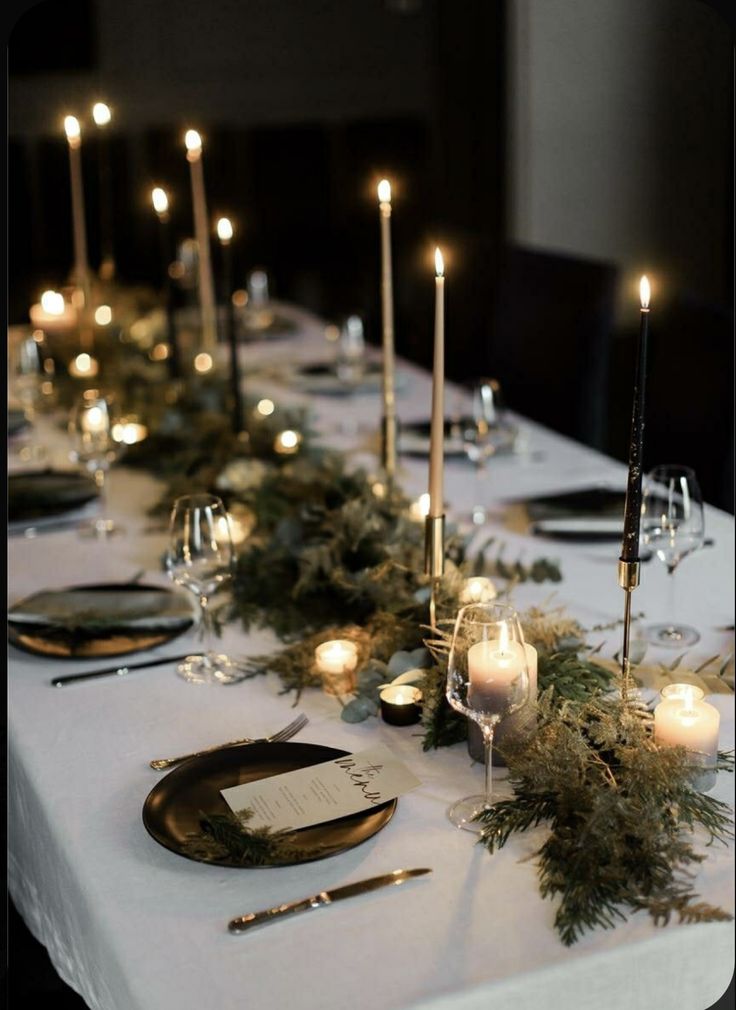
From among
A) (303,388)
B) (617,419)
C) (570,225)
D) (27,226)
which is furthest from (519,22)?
(303,388)

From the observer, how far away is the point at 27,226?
20.9ft

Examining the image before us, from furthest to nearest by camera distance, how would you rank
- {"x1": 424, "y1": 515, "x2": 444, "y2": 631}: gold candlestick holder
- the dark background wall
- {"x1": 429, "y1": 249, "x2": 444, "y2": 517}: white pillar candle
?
the dark background wall
{"x1": 424, "y1": 515, "x2": 444, "y2": 631}: gold candlestick holder
{"x1": 429, "y1": 249, "x2": 444, "y2": 517}: white pillar candle

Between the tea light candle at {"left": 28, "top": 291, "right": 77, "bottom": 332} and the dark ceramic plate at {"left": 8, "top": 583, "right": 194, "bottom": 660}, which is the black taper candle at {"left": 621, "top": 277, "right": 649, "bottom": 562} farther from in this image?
the tea light candle at {"left": 28, "top": 291, "right": 77, "bottom": 332}

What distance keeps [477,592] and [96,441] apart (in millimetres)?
847

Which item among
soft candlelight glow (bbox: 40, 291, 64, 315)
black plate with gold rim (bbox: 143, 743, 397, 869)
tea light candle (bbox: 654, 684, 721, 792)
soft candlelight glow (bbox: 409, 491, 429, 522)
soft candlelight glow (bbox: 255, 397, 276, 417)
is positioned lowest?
black plate with gold rim (bbox: 143, 743, 397, 869)

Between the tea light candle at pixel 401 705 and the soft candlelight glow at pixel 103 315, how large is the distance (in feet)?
6.64

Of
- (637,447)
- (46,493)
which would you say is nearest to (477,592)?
(637,447)

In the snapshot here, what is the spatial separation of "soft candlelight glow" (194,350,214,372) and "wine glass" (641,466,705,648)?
1459 mm

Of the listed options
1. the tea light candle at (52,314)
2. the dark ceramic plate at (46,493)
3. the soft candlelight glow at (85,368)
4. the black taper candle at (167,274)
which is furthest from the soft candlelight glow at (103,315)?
the dark ceramic plate at (46,493)

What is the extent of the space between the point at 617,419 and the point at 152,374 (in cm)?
236

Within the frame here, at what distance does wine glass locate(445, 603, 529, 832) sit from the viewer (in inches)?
44.9

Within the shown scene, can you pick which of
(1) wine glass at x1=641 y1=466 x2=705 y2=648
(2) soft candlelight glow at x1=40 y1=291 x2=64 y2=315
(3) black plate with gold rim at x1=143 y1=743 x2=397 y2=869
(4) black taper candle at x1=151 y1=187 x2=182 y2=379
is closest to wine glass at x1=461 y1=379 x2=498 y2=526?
(1) wine glass at x1=641 y1=466 x2=705 y2=648

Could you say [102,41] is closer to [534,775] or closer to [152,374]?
[152,374]

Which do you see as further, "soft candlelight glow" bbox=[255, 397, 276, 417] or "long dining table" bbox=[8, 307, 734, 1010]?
"soft candlelight glow" bbox=[255, 397, 276, 417]
